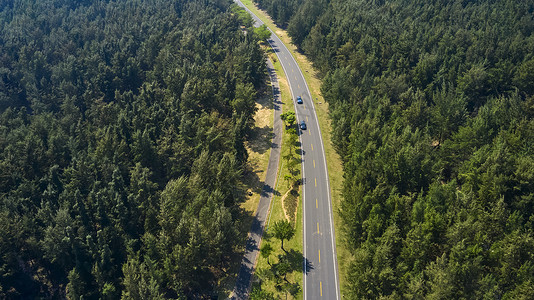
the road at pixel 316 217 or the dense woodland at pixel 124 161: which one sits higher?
the road at pixel 316 217

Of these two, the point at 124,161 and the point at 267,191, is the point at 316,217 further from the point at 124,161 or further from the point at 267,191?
the point at 124,161

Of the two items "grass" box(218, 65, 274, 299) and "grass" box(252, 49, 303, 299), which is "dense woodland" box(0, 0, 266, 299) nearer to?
"grass" box(218, 65, 274, 299)

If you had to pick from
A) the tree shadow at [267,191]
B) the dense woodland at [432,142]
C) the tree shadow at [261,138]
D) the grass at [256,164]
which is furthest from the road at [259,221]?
the dense woodland at [432,142]

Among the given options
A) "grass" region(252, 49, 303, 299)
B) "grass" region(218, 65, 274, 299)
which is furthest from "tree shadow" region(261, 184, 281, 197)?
"grass" region(218, 65, 274, 299)

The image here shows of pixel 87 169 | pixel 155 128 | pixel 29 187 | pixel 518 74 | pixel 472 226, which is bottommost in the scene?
pixel 29 187

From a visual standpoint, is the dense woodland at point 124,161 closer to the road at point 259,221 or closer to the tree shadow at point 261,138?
the road at point 259,221

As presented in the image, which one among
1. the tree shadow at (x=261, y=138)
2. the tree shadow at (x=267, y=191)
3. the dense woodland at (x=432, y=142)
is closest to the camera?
the dense woodland at (x=432, y=142)

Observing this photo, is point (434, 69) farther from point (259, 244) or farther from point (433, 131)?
point (259, 244)

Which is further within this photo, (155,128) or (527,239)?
(155,128)

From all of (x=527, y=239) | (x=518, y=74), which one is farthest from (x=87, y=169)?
(x=518, y=74)
